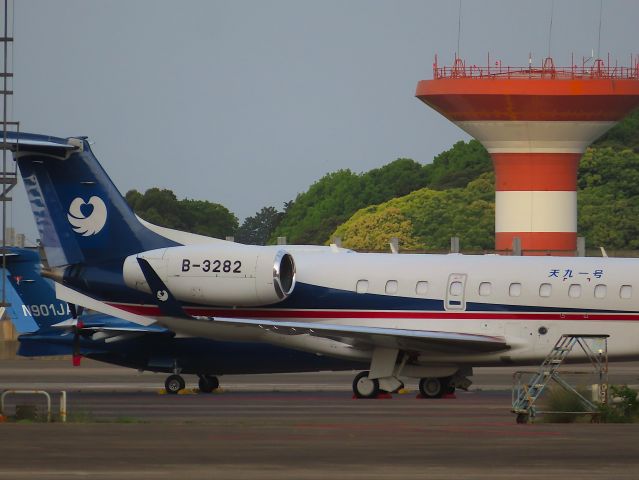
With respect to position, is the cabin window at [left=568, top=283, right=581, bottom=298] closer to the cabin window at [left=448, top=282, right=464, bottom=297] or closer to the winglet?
the cabin window at [left=448, top=282, right=464, bottom=297]

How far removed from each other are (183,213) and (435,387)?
310 ft

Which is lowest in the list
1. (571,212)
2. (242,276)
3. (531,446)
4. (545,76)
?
(531,446)

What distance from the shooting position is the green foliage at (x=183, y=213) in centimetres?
12791

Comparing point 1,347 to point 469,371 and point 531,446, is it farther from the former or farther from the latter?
point 531,446

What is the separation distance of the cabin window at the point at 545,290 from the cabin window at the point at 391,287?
10.5 feet

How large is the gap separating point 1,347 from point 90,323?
21229 millimetres

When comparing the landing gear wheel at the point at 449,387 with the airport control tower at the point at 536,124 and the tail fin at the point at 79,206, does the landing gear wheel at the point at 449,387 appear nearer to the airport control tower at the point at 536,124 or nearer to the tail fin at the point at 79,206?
the tail fin at the point at 79,206

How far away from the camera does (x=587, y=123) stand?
81188 millimetres

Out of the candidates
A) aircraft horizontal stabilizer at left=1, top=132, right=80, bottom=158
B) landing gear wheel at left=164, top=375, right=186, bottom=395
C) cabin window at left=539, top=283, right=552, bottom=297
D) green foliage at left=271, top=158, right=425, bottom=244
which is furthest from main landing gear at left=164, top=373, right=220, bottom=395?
green foliage at left=271, top=158, right=425, bottom=244

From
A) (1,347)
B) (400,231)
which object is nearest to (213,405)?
(1,347)

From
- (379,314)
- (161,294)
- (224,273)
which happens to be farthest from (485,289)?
(161,294)

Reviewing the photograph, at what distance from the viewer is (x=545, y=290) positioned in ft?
123

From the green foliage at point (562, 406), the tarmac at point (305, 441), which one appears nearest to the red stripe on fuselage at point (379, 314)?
the tarmac at point (305, 441)

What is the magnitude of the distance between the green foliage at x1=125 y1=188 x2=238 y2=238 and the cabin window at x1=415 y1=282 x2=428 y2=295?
85215mm
